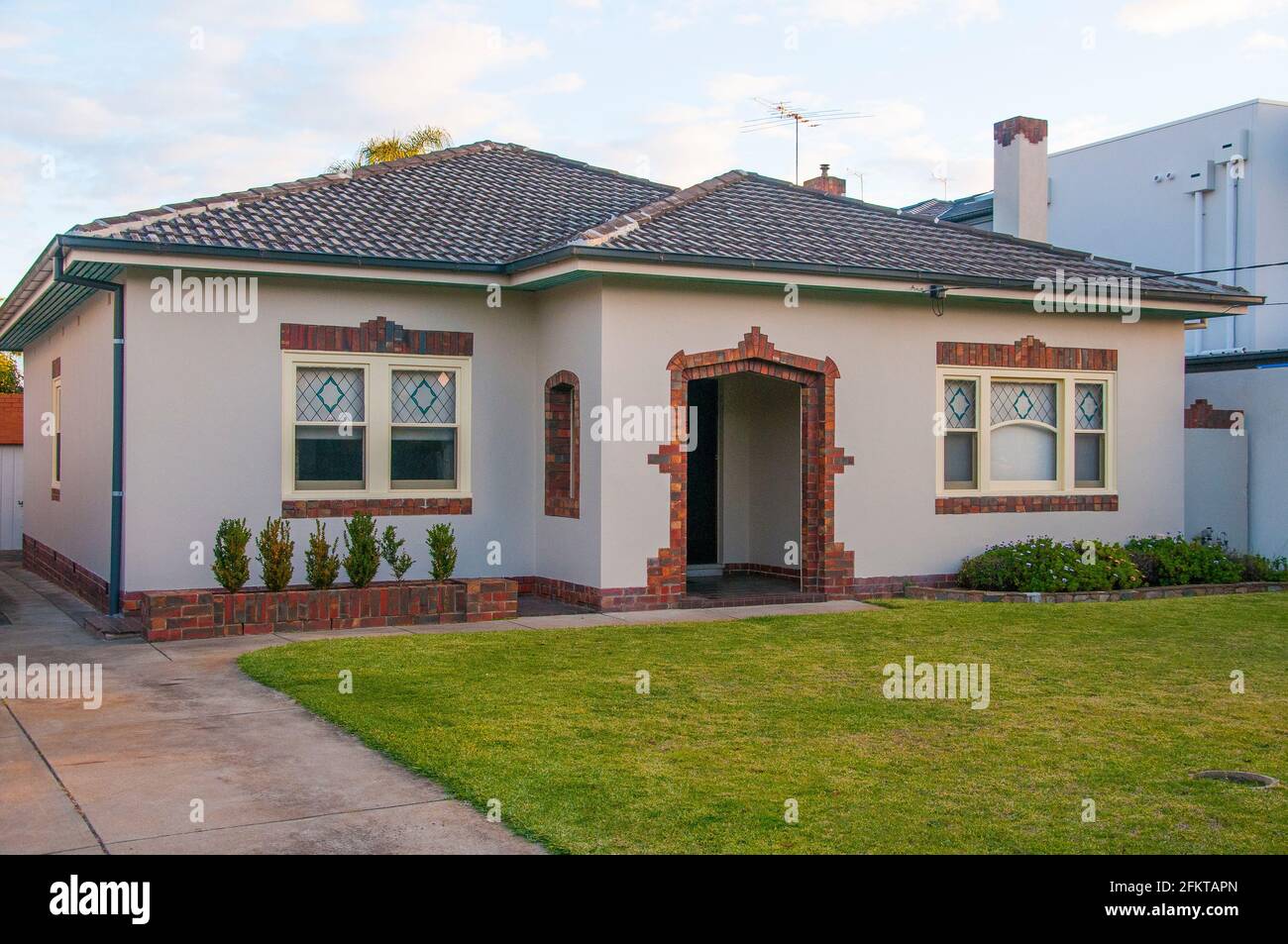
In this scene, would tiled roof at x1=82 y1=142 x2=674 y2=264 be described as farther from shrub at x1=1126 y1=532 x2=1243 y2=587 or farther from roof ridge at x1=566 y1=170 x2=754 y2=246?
shrub at x1=1126 y1=532 x2=1243 y2=587

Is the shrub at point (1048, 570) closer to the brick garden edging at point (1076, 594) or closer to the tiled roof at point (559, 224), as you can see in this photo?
the brick garden edging at point (1076, 594)

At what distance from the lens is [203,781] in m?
6.61

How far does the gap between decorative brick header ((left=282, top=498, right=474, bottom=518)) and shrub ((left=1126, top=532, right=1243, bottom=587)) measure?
805 centimetres

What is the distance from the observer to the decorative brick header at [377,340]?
13.1 metres

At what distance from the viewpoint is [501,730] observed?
7.60 metres

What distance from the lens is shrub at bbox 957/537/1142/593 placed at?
14352 millimetres

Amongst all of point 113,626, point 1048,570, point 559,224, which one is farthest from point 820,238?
point 113,626

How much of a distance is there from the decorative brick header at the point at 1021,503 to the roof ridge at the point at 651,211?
15.1ft

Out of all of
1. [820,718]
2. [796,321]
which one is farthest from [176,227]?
[820,718]

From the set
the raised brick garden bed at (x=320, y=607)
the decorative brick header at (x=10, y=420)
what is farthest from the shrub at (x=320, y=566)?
the decorative brick header at (x=10, y=420)

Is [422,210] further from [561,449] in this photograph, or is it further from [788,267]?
[788,267]
